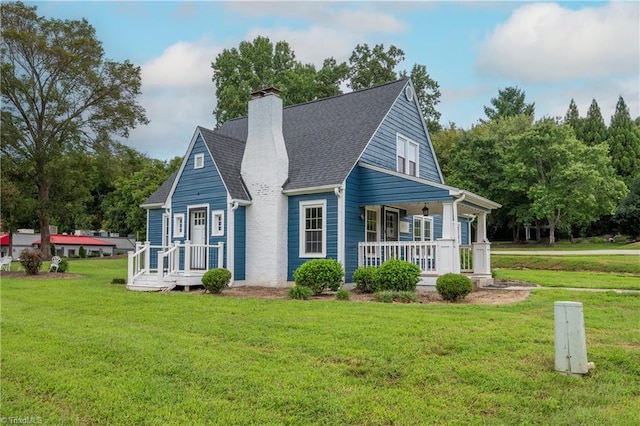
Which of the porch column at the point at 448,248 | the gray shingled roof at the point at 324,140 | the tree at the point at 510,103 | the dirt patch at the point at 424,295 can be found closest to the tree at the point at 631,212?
the tree at the point at 510,103

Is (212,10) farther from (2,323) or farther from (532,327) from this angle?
(532,327)

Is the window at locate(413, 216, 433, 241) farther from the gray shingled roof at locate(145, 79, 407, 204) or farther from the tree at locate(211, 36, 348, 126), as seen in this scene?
the tree at locate(211, 36, 348, 126)

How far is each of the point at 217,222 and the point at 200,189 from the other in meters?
1.39

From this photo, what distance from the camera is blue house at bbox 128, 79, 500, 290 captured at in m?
14.1

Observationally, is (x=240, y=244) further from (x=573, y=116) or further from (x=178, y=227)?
(x=573, y=116)

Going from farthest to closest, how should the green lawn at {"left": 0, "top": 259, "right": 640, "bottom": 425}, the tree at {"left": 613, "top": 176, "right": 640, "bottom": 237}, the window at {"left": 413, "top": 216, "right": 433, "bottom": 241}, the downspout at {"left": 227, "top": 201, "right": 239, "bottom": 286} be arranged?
the tree at {"left": 613, "top": 176, "right": 640, "bottom": 237}
the window at {"left": 413, "top": 216, "right": 433, "bottom": 241}
the downspout at {"left": 227, "top": 201, "right": 239, "bottom": 286}
the green lawn at {"left": 0, "top": 259, "right": 640, "bottom": 425}

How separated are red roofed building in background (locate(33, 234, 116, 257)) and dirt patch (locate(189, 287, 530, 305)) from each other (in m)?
39.5

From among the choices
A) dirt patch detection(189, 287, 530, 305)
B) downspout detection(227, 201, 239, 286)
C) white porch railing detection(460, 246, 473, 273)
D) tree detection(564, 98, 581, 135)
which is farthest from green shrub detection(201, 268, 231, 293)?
tree detection(564, 98, 581, 135)

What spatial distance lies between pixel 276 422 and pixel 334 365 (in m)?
1.50

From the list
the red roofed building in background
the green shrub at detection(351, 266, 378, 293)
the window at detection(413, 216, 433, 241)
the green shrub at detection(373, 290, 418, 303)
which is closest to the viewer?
the green shrub at detection(373, 290, 418, 303)

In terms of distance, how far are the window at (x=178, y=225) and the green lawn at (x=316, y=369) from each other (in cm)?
802

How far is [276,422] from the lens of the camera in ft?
13.8

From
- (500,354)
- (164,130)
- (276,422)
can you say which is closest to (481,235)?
(500,354)

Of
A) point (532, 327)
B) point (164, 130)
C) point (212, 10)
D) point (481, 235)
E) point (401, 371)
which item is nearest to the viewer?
point (401, 371)
